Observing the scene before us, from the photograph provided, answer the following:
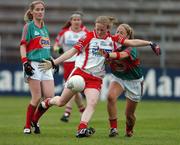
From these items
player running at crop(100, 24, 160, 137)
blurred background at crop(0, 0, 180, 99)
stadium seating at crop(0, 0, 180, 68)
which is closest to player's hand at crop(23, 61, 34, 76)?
player running at crop(100, 24, 160, 137)

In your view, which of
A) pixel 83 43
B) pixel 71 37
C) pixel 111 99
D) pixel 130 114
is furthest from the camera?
pixel 71 37

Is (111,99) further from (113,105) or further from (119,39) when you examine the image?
(119,39)

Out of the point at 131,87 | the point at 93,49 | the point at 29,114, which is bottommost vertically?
the point at 29,114

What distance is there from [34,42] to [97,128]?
8.30ft

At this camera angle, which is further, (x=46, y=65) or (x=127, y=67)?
(x=127, y=67)

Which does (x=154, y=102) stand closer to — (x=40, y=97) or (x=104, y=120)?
(x=104, y=120)

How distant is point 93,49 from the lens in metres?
12.4

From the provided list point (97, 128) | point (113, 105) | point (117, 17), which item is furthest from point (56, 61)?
point (117, 17)

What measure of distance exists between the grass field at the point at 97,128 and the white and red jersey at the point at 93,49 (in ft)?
3.83

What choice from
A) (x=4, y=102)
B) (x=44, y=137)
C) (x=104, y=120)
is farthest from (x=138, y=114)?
(x=44, y=137)

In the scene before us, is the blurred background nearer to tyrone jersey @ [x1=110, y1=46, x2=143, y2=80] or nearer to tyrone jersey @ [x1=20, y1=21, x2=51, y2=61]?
tyrone jersey @ [x1=20, y1=21, x2=51, y2=61]

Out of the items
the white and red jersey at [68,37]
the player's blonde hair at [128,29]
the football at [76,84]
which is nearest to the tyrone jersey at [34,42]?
the football at [76,84]

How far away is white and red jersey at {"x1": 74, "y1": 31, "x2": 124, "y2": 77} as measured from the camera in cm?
1244

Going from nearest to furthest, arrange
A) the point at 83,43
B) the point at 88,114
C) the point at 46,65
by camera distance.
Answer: the point at 88,114 → the point at 46,65 → the point at 83,43
